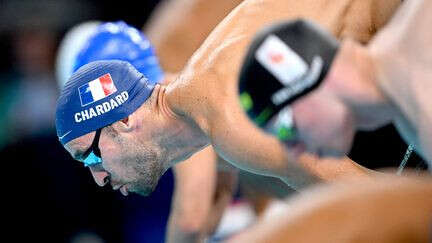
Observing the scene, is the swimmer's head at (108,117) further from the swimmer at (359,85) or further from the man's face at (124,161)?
the swimmer at (359,85)

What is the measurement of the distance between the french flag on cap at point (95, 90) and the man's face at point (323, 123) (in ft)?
3.58

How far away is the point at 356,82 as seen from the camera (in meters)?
2.39

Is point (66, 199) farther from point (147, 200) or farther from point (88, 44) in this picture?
point (88, 44)

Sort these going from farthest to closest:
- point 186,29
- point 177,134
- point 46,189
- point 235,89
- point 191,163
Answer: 1. point 46,189
2. point 186,29
3. point 191,163
4. point 177,134
5. point 235,89

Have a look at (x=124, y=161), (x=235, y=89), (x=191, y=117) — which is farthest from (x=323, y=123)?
(x=124, y=161)

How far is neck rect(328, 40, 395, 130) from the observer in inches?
93.8

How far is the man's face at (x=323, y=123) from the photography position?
2.40 metres

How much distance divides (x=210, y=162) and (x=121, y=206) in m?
1.63

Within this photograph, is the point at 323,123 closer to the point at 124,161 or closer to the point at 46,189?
the point at 124,161

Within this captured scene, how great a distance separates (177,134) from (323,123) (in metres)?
1.17

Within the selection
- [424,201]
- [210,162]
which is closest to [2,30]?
[210,162]

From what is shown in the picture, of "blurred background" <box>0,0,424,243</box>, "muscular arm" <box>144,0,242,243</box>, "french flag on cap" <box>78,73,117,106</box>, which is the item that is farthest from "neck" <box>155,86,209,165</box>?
"blurred background" <box>0,0,424,243</box>

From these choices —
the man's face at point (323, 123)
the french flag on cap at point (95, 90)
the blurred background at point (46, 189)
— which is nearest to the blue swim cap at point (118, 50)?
the french flag on cap at point (95, 90)

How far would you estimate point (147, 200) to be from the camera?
18.3ft
